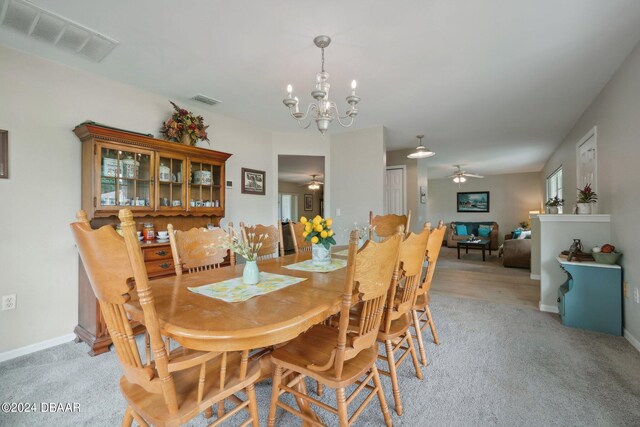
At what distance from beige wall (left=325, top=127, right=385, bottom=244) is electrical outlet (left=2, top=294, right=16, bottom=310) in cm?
342

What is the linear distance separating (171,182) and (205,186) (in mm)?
409

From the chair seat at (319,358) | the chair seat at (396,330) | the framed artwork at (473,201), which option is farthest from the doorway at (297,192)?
the chair seat at (319,358)

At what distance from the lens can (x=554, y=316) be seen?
299 cm

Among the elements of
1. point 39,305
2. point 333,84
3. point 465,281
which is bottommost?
point 465,281

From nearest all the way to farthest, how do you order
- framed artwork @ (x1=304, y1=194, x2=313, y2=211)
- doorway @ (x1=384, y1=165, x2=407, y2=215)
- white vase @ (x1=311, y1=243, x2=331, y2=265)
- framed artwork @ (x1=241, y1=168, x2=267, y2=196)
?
1. white vase @ (x1=311, y1=243, x2=331, y2=265)
2. framed artwork @ (x1=241, y1=168, x2=267, y2=196)
3. doorway @ (x1=384, y1=165, x2=407, y2=215)
4. framed artwork @ (x1=304, y1=194, x2=313, y2=211)

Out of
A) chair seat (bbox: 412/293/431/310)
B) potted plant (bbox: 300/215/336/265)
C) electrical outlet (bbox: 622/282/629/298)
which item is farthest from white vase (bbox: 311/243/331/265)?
electrical outlet (bbox: 622/282/629/298)

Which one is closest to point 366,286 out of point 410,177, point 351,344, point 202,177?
point 351,344

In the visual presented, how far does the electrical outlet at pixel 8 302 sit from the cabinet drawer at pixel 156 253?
957mm

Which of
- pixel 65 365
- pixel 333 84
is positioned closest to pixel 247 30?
pixel 333 84

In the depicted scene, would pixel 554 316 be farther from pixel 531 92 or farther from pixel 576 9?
pixel 576 9

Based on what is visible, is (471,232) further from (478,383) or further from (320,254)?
(320,254)

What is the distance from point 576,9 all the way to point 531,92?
148cm

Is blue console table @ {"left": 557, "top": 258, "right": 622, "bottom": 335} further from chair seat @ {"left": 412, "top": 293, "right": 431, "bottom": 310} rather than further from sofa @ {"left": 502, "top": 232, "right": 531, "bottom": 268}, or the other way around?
sofa @ {"left": 502, "top": 232, "right": 531, "bottom": 268}

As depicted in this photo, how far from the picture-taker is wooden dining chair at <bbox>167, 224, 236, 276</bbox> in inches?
68.9
